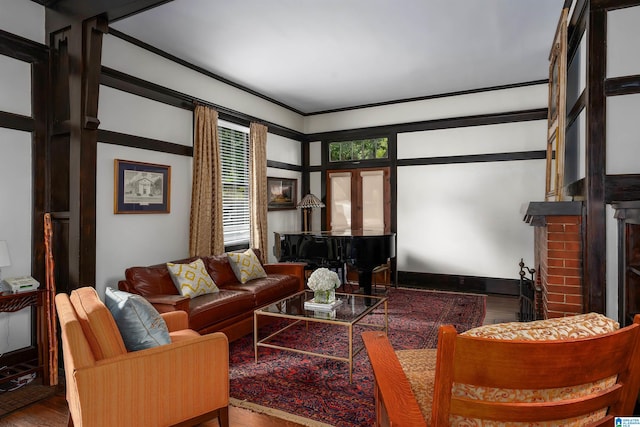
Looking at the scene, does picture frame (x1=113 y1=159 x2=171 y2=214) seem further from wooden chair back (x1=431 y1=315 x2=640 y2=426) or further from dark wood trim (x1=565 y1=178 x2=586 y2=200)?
dark wood trim (x1=565 y1=178 x2=586 y2=200)

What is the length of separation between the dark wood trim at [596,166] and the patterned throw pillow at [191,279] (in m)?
3.38

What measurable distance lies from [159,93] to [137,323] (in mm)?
3124

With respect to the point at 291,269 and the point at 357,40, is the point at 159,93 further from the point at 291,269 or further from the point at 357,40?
the point at 291,269

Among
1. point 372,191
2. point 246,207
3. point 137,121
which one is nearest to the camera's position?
point 137,121

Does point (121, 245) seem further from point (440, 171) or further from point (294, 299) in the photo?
point (440, 171)

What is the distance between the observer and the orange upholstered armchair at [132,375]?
1907mm

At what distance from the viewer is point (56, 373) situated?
10.1ft

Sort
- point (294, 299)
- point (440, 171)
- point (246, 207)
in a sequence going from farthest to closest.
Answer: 1. point (440, 171)
2. point (246, 207)
3. point (294, 299)

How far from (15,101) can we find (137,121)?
3.79 ft

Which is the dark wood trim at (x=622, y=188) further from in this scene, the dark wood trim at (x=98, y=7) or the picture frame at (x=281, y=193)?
the picture frame at (x=281, y=193)

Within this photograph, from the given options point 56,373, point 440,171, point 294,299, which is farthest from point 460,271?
point 56,373

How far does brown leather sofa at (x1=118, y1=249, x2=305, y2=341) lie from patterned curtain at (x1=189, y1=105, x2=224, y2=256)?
0.41m

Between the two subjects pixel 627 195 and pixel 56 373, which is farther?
pixel 56 373

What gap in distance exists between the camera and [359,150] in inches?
284
